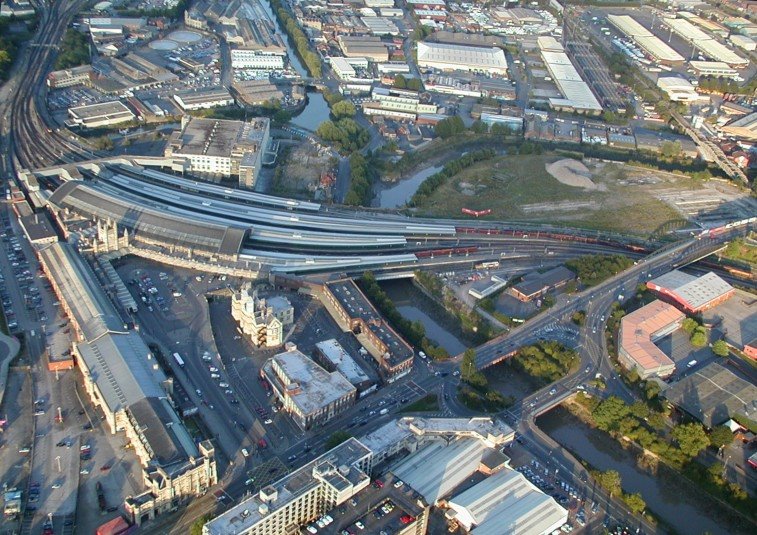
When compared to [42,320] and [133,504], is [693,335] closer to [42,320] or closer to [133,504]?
[133,504]

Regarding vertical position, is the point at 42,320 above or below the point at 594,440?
above

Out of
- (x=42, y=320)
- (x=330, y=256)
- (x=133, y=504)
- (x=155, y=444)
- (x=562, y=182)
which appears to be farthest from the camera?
(x=562, y=182)

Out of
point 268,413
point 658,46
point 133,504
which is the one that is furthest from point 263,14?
point 133,504

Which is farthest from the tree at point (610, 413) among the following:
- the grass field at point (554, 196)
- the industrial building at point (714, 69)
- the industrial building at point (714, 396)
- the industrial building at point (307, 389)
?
the industrial building at point (714, 69)

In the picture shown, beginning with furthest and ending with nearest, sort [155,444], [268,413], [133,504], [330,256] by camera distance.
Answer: [330,256] → [268,413] → [155,444] → [133,504]

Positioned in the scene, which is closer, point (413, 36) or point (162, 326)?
point (162, 326)

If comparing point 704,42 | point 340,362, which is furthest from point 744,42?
point 340,362
